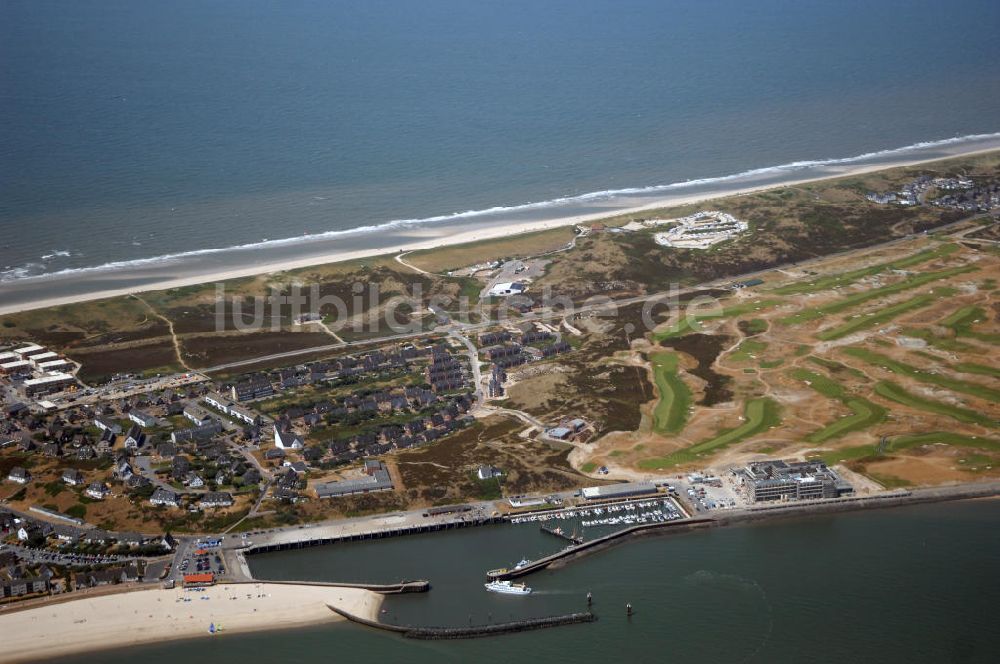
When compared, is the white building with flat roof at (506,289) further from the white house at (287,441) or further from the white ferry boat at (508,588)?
the white ferry boat at (508,588)

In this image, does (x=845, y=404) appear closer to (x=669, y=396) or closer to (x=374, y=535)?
(x=669, y=396)

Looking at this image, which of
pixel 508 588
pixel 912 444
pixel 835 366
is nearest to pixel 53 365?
pixel 508 588

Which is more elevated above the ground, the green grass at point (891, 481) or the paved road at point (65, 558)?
the paved road at point (65, 558)

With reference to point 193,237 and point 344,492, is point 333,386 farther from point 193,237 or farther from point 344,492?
point 193,237

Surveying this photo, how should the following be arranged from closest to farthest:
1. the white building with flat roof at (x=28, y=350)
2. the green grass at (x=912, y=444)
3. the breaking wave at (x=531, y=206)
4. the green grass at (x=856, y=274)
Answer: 1. the green grass at (x=912, y=444)
2. the white building with flat roof at (x=28, y=350)
3. the green grass at (x=856, y=274)
4. the breaking wave at (x=531, y=206)

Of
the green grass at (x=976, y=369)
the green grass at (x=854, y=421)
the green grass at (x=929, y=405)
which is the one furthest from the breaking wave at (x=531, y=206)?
the green grass at (x=854, y=421)

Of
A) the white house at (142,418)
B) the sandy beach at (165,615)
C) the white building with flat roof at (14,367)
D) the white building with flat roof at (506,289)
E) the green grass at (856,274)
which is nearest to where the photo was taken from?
the sandy beach at (165,615)
